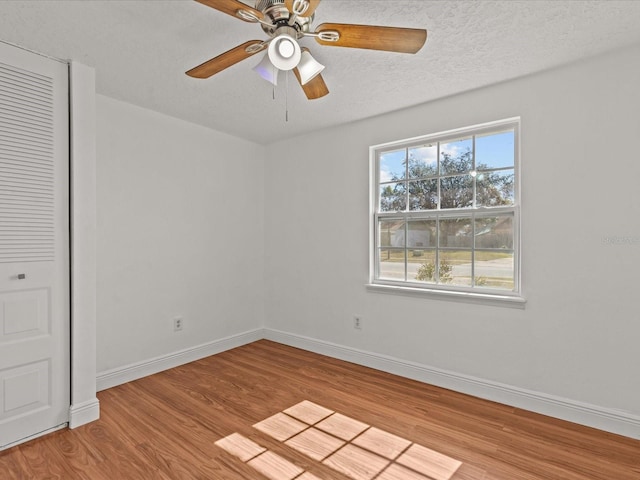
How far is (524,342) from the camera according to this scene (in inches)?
102

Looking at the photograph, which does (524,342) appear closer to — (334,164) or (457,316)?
(457,316)

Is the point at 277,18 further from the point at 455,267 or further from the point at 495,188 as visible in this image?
the point at 455,267

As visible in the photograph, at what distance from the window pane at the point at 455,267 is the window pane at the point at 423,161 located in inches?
29.3

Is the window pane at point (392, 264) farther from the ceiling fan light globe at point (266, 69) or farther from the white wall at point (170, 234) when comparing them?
the ceiling fan light globe at point (266, 69)

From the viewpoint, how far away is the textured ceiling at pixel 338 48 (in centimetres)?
182

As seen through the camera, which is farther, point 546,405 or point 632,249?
point 546,405

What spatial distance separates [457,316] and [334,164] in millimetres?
1938

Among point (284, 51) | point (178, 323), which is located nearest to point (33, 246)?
point (178, 323)

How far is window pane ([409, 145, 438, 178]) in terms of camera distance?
10.3ft

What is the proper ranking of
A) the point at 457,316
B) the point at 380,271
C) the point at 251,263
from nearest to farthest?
the point at 457,316 → the point at 380,271 → the point at 251,263

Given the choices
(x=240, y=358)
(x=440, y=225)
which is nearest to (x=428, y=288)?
(x=440, y=225)

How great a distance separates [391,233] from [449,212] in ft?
1.96

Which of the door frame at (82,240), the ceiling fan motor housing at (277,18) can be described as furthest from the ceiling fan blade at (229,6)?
the door frame at (82,240)

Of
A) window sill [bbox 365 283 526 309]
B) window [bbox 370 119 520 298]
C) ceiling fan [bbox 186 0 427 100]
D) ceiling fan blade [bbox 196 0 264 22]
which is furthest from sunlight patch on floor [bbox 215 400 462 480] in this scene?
ceiling fan blade [bbox 196 0 264 22]
